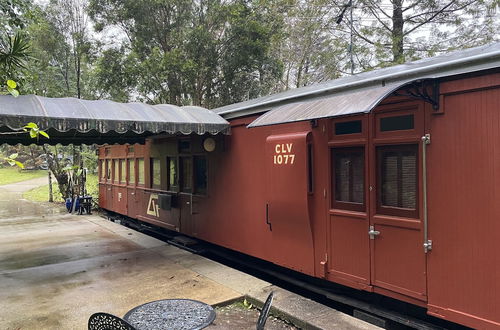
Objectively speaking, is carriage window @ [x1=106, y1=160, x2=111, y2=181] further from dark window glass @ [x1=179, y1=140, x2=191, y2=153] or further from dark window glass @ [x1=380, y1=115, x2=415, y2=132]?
dark window glass @ [x1=380, y1=115, x2=415, y2=132]

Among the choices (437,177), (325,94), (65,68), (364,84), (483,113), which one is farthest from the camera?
(65,68)

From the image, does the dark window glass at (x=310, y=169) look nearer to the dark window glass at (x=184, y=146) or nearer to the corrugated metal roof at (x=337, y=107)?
the corrugated metal roof at (x=337, y=107)

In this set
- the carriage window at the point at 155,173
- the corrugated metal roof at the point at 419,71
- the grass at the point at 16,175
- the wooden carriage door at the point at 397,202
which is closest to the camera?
the corrugated metal roof at the point at 419,71

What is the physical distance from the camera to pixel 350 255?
4043 mm

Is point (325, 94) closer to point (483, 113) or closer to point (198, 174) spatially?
point (483, 113)

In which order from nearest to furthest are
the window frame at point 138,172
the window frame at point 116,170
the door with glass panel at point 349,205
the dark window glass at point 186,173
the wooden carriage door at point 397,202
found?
the wooden carriage door at point 397,202
the door with glass panel at point 349,205
the dark window glass at point 186,173
the window frame at point 138,172
the window frame at point 116,170

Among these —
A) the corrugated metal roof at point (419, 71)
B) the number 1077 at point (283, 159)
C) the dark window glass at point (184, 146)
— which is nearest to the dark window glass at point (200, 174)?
the dark window glass at point (184, 146)

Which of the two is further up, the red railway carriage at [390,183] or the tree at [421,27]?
the tree at [421,27]

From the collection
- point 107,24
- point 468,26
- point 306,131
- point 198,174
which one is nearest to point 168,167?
point 198,174

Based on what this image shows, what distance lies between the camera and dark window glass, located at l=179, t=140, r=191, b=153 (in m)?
7.23

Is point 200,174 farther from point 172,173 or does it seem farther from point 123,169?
point 123,169

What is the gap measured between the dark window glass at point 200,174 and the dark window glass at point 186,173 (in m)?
0.12

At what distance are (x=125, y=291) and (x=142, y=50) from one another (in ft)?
31.6

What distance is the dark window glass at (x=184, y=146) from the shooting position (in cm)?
723
